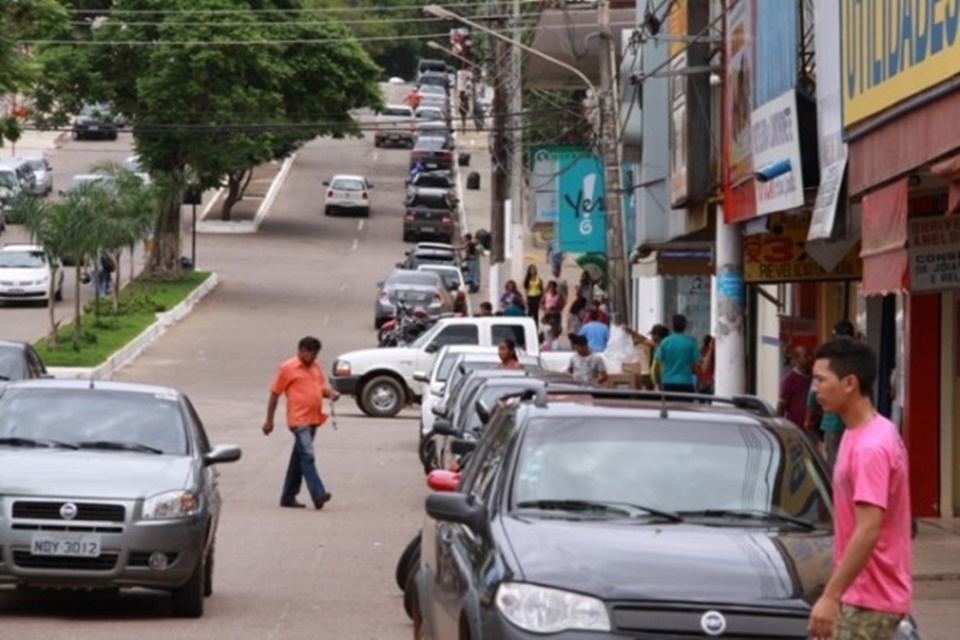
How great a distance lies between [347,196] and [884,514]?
73.0m

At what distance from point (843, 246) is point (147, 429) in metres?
8.25

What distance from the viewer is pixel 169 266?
2381 inches

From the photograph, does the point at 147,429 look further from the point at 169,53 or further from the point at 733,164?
the point at 169,53

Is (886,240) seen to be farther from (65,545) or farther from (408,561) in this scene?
(65,545)

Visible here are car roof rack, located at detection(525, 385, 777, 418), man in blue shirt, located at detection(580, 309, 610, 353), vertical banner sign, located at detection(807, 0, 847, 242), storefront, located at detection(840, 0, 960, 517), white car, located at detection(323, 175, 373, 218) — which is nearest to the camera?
car roof rack, located at detection(525, 385, 777, 418)

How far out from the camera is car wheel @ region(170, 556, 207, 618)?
1416cm

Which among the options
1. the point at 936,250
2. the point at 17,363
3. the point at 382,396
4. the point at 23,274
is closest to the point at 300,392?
the point at 17,363

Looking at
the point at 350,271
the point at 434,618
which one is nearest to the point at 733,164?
the point at 434,618

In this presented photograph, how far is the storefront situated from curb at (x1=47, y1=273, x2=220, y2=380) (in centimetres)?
1821

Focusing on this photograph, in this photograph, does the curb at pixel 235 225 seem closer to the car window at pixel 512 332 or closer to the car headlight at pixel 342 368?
the car headlight at pixel 342 368

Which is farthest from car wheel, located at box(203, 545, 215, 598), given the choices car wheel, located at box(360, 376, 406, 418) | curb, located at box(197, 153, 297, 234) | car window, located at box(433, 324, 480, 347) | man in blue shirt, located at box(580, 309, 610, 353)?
curb, located at box(197, 153, 297, 234)

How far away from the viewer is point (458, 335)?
1479 inches

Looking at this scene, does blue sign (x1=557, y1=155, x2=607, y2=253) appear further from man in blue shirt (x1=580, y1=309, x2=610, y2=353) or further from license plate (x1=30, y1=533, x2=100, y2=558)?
license plate (x1=30, y1=533, x2=100, y2=558)

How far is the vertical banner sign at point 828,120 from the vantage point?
18.0 meters
